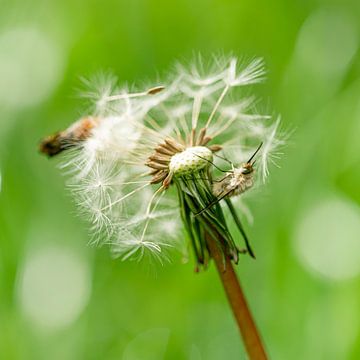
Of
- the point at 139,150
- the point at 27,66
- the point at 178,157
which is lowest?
the point at 178,157

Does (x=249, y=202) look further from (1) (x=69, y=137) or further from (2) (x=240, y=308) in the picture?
(2) (x=240, y=308)

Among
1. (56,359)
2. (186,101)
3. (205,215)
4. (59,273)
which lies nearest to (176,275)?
(59,273)

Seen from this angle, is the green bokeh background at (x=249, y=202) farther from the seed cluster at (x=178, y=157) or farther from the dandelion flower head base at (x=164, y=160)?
the seed cluster at (x=178, y=157)

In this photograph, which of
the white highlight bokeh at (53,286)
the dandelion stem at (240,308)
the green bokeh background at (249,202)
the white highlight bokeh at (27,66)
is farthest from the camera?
the white highlight bokeh at (27,66)

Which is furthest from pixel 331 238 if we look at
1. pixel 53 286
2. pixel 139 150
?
pixel 139 150

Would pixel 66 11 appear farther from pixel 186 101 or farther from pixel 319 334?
pixel 319 334

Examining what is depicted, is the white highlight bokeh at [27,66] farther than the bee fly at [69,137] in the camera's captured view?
Yes

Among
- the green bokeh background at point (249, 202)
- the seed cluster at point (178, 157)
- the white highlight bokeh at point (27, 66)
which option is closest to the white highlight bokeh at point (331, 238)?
the green bokeh background at point (249, 202)
